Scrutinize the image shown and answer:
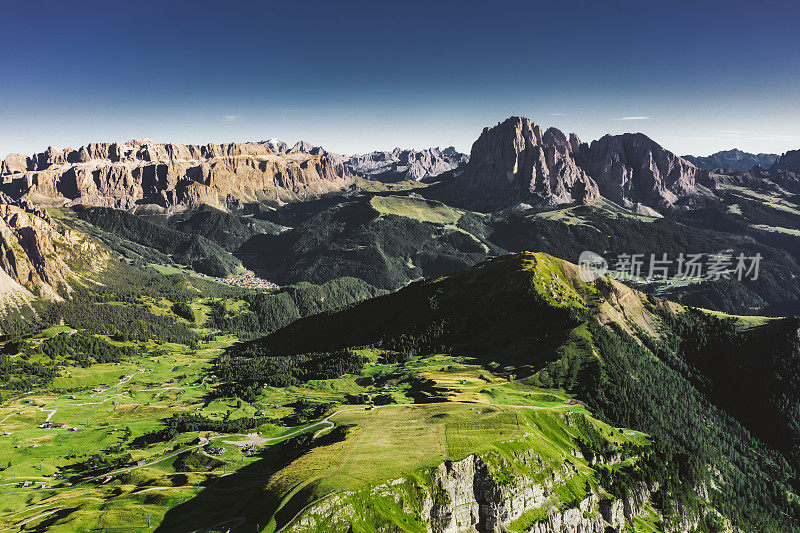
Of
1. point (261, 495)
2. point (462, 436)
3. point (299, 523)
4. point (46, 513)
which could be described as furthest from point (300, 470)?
point (46, 513)

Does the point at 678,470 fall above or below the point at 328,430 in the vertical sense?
below

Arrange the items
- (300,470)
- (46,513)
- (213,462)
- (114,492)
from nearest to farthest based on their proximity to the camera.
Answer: (300,470), (46,513), (114,492), (213,462)

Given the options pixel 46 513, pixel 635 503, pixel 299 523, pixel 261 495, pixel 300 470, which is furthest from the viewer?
pixel 635 503

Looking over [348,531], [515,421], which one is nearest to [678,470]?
[515,421]

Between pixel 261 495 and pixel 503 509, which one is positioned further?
pixel 503 509

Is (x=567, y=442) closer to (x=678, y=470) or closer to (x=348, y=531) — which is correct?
(x=678, y=470)

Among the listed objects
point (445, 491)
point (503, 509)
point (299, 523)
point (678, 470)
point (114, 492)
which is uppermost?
point (299, 523)
